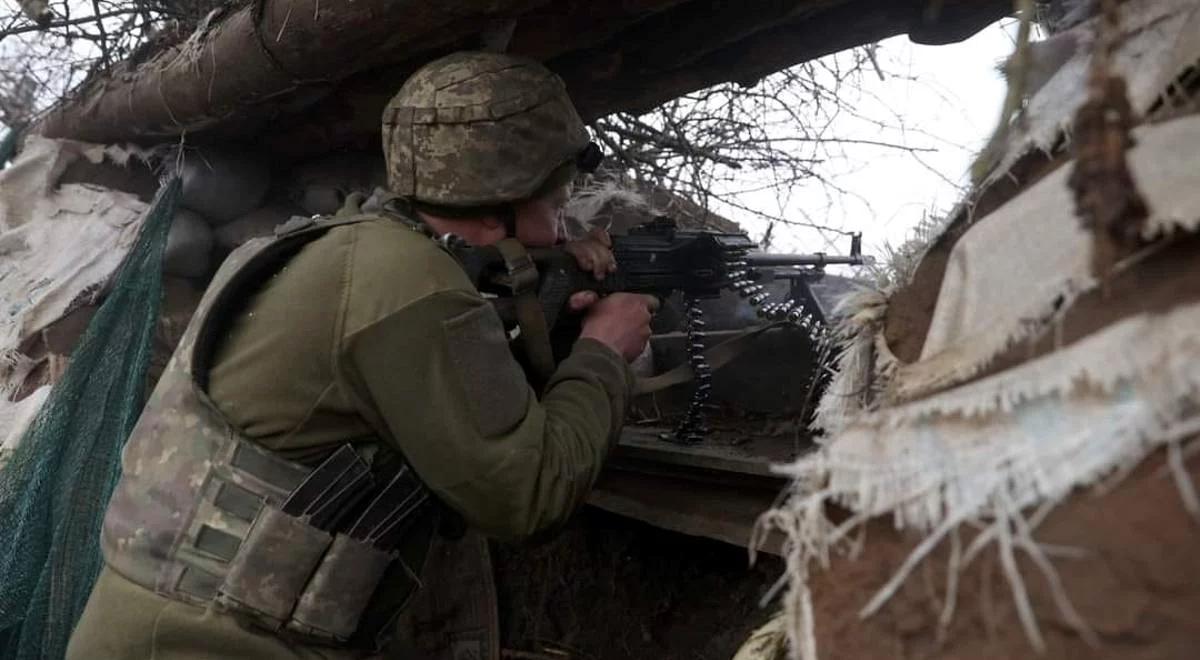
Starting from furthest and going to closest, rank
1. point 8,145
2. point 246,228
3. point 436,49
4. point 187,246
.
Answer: point 8,145 → point 246,228 → point 187,246 → point 436,49

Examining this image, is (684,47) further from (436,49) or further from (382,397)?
(382,397)

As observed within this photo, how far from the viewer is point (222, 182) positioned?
132 inches

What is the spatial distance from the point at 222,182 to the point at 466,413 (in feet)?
6.59

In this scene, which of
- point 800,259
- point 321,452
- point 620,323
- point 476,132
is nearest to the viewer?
point 321,452

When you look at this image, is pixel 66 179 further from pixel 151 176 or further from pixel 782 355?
pixel 782 355

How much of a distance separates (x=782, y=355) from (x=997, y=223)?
6.12 feet

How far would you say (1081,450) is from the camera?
2.44 feet

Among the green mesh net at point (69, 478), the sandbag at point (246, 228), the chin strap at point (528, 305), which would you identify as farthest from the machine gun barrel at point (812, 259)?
the green mesh net at point (69, 478)

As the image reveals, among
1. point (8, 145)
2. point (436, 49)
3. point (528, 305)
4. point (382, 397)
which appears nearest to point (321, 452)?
point (382, 397)

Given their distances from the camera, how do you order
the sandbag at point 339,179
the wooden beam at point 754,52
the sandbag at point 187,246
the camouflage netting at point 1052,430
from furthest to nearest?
the sandbag at point 339,179 → the sandbag at point 187,246 → the wooden beam at point 754,52 → the camouflage netting at point 1052,430

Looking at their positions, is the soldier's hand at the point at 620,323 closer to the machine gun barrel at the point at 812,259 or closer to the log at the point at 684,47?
the machine gun barrel at the point at 812,259

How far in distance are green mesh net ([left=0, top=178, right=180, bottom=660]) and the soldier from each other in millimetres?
844

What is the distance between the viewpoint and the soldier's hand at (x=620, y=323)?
2.24 metres

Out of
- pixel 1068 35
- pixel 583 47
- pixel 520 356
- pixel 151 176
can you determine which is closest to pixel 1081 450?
pixel 1068 35
